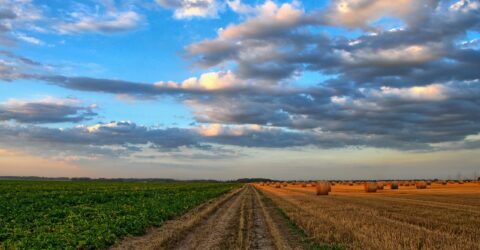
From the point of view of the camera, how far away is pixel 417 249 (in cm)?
1281

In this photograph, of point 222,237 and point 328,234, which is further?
point 222,237

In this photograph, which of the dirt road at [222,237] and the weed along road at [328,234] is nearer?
the weed along road at [328,234]

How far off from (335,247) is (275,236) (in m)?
3.54

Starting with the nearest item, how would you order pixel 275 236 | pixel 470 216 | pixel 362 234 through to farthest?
pixel 362 234 → pixel 275 236 → pixel 470 216

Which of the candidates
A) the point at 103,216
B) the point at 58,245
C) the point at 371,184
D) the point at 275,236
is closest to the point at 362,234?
the point at 275,236

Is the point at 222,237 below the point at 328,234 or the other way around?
below

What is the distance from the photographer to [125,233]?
18.2 m

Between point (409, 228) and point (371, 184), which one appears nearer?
point (409, 228)

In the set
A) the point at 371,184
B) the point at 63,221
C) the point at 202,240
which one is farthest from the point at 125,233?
the point at 371,184

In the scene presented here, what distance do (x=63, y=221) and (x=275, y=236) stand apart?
10602mm

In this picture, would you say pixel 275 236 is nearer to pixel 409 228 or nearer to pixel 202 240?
pixel 202 240

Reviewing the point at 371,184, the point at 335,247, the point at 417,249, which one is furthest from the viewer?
the point at 371,184

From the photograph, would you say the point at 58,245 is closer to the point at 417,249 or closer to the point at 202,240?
the point at 202,240

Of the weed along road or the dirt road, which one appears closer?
the weed along road
